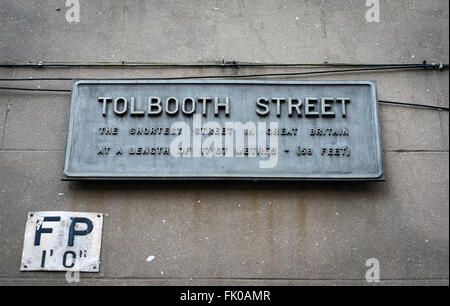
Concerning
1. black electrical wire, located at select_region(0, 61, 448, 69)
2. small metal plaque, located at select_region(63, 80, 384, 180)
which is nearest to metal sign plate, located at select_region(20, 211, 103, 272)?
small metal plaque, located at select_region(63, 80, 384, 180)

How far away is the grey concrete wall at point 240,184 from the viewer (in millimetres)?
4660

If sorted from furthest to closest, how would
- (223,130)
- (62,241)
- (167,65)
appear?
1. (167,65)
2. (223,130)
3. (62,241)

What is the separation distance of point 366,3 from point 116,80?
3.00m

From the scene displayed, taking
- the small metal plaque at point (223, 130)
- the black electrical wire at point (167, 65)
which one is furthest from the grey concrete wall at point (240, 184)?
the small metal plaque at point (223, 130)

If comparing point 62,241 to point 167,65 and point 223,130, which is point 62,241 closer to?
point 223,130

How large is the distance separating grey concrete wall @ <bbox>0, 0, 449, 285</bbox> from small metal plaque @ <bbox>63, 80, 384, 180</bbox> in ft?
0.79

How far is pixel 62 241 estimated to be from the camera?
4.70 meters

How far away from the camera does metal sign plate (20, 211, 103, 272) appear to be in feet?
15.3

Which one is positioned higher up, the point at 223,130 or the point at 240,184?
the point at 223,130

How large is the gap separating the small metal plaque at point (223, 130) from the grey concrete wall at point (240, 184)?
0.79 feet

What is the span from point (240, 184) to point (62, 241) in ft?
6.12

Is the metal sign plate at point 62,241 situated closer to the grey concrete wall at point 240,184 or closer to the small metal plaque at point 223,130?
the grey concrete wall at point 240,184

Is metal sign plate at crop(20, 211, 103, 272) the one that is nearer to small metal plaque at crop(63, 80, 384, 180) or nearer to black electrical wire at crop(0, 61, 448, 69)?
small metal plaque at crop(63, 80, 384, 180)

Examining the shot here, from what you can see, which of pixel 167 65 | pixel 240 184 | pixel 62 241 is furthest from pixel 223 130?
pixel 62 241
